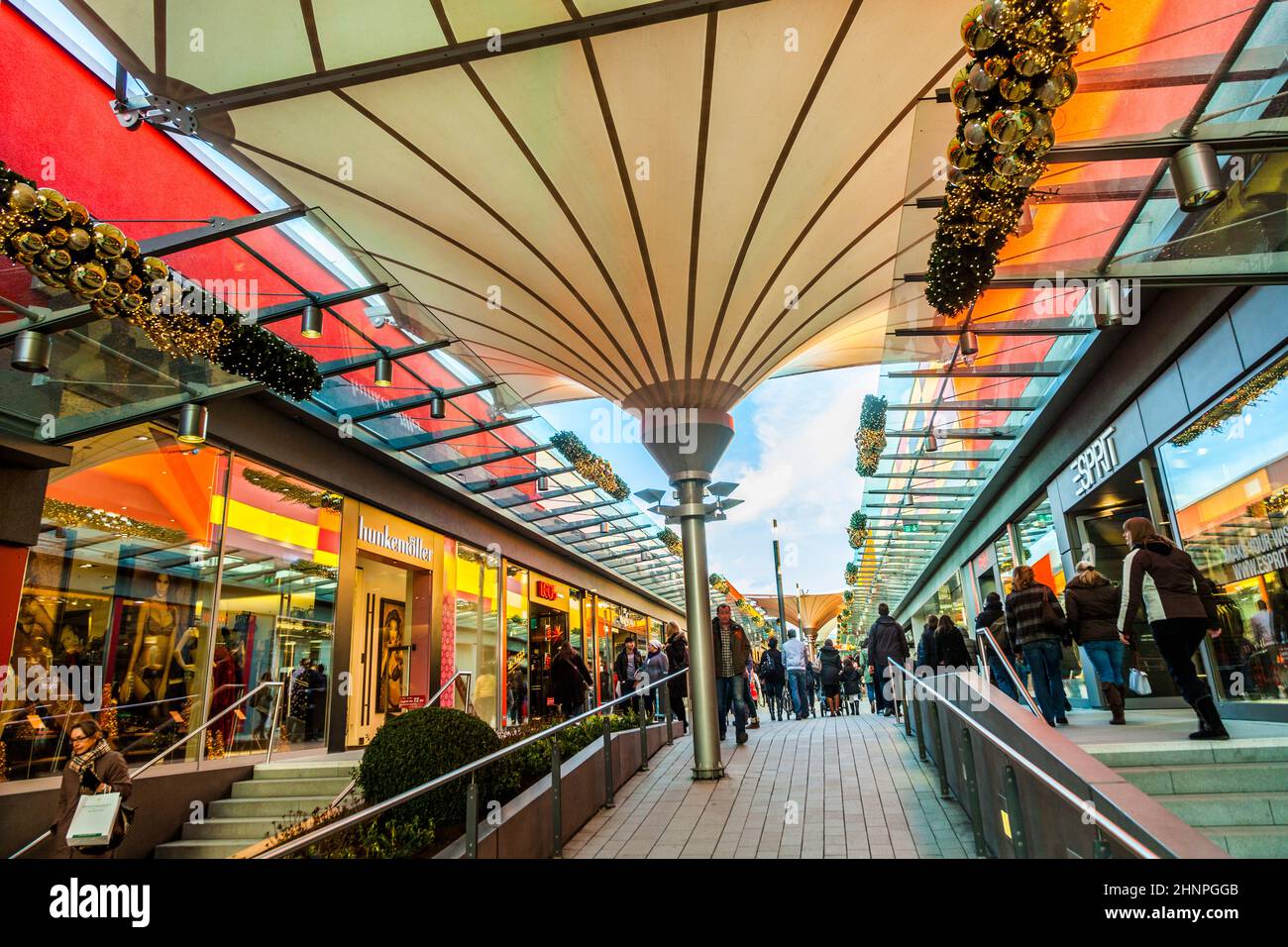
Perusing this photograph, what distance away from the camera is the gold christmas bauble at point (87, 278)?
528cm

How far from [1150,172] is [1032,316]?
2803 millimetres

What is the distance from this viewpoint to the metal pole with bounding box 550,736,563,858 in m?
5.77

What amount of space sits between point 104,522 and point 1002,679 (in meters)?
11.2

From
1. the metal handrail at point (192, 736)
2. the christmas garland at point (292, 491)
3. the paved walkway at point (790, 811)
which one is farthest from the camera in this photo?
the christmas garland at point (292, 491)

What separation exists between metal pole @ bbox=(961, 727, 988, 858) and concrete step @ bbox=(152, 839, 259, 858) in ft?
22.0

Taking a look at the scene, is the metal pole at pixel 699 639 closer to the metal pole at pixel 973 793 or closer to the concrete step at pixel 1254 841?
the metal pole at pixel 973 793

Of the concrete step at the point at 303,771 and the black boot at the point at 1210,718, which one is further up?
the black boot at the point at 1210,718

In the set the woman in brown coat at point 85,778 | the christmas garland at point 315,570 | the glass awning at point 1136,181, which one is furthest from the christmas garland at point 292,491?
the glass awning at point 1136,181

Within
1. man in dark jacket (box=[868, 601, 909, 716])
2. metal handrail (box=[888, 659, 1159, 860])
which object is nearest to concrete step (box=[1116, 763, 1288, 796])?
metal handrail (box=[888, 659, 1159, 860])

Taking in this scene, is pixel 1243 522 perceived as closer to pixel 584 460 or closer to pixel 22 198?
pixel 584 460

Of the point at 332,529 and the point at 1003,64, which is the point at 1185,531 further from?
the point at 332,529

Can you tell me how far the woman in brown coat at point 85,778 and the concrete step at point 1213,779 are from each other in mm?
7298

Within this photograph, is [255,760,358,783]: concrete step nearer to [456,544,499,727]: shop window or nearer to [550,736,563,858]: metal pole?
[550,736,563,858]: metal pole

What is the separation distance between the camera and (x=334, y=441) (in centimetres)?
1142
